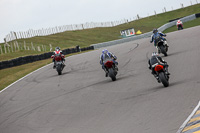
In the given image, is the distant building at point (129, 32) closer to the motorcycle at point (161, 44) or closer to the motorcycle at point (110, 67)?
the motorcycle at point (161, 44)

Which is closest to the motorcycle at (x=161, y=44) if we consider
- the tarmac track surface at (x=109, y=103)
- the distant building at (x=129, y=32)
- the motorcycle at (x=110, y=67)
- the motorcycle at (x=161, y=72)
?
the tarmac track surface at (x=109, y=103)

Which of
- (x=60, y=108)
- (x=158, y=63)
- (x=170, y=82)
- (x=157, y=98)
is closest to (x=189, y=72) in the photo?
(x=170, y=82)

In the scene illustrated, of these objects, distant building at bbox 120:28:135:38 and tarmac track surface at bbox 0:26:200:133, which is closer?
tarmac track surface at bbox 0:26:200:133

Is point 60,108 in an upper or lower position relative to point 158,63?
lower

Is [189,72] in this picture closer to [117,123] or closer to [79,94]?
[79,94]

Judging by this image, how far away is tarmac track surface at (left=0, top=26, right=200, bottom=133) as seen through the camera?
8.84m

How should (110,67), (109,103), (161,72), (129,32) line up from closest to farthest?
(109,103) → (161,72) → (110,67) → (129,32)

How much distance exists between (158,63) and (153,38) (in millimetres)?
9054

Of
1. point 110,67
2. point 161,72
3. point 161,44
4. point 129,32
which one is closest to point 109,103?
point 161,72

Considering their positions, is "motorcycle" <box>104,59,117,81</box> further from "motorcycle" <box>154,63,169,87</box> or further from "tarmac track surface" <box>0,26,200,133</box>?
"motorcycle" <box>154,63,169,87</box>

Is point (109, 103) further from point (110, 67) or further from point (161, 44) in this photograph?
point (161, 44)

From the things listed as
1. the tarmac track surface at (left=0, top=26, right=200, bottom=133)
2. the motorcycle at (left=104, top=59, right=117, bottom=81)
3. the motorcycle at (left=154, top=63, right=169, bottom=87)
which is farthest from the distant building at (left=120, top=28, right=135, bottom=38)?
the motorcycle at (left=154, top=63, right=169, bottom=87)

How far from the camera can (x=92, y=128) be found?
907 centimetres

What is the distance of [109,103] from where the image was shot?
1180 cm
